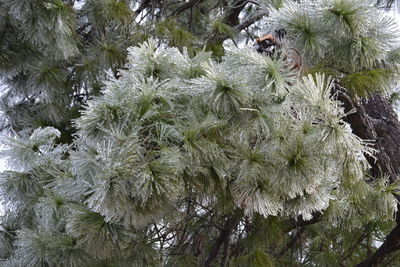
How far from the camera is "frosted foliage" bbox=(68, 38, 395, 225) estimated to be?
1.47m

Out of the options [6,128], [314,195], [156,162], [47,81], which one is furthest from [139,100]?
[6,128]

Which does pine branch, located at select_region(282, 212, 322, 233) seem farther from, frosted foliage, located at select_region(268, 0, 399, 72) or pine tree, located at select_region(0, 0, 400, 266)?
frosted foliage, located at select_region(268, 0, 399, 72)

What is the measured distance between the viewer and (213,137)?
1.61 metres

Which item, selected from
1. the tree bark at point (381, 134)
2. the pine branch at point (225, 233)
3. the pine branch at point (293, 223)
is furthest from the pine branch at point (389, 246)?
the pine branch at point (225, 233)

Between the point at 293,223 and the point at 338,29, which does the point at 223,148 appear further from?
the point at 293,223

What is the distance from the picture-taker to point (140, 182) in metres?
1.44

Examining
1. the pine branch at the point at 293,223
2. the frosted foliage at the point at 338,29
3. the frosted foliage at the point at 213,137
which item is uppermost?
the frosted foliage at the point at 338,29

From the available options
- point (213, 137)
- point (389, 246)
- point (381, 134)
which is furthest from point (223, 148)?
point (389, 246)

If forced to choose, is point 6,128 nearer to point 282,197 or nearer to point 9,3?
point 9,3

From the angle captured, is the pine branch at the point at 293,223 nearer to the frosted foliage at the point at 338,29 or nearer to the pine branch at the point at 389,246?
the pine branch at the point at 389,246

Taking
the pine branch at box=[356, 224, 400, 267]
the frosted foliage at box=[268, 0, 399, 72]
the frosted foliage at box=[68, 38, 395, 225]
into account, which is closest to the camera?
the frosted foliage at box=[68, 38, 395, 225]

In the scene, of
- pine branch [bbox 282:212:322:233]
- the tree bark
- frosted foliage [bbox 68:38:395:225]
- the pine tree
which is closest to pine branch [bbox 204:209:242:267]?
the pine tree

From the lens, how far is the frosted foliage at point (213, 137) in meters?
1.47

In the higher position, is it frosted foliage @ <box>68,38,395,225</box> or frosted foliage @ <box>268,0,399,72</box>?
frosted foliage @ <box>268,0,399,72</box>
